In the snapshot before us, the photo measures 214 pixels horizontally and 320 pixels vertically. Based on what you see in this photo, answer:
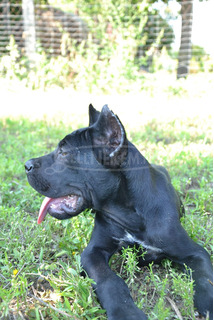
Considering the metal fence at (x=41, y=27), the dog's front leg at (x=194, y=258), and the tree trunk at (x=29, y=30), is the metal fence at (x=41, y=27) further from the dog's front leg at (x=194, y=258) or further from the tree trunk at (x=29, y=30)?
the dog's front leg at (x=194, y=258)

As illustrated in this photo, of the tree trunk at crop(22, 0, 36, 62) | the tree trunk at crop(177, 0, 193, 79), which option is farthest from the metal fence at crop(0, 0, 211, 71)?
the tree trunk at crop(177, 0, 193, 79)

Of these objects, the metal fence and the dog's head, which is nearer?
the dog's head

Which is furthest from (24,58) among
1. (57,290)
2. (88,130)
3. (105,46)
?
(57,290)

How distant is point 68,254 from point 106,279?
51 cm

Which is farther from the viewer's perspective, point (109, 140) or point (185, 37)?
point (185, 37)

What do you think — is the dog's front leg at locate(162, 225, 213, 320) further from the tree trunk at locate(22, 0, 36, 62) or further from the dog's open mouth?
the tree trunk at locate(22, 0, 36, 62)

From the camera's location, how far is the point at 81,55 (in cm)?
907

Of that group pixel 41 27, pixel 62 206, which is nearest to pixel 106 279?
pixel 62 206

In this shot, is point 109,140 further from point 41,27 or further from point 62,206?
point 41,27

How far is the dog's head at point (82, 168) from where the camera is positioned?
7.88 feet

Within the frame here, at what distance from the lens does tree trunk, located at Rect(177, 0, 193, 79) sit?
9.98 m

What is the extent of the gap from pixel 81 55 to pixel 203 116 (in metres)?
3.84

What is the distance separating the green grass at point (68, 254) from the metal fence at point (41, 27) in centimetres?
478

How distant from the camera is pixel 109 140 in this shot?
243 centimetres
